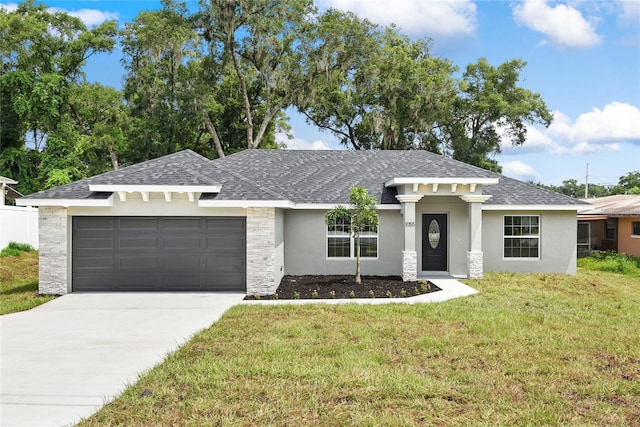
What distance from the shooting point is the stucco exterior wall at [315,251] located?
1488cm

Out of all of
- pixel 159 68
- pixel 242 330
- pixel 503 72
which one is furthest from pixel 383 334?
pixel 503 72

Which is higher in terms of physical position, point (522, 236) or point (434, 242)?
point (522, 236)

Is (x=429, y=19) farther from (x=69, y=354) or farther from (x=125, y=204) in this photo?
(x=69, y=354)

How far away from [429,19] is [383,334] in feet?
40.3

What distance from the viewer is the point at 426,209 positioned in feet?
49.6

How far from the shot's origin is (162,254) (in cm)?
1220

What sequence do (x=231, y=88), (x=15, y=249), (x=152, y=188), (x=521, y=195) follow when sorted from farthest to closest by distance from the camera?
1. (x=231, y=88)
2. (x=15, y=249)
3. (x=521, y=195)
4. (x=152, y=188)

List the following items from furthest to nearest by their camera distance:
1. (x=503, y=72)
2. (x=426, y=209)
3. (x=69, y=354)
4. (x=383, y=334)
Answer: (x=503, y=72) < (x=426, y=209) < (x=383, y=334) < (x=69, y=354)

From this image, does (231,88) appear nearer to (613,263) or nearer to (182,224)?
(182,224)

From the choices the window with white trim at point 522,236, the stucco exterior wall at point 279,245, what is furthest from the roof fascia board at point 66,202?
the window with white trim at point 522,236

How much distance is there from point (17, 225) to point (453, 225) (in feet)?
58.6

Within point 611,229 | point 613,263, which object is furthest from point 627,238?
point 613,263

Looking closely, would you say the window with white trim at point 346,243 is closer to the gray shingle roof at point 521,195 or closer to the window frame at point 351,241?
the window frame at point 351,241

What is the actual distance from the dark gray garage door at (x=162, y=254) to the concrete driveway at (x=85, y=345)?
46 centimetres
